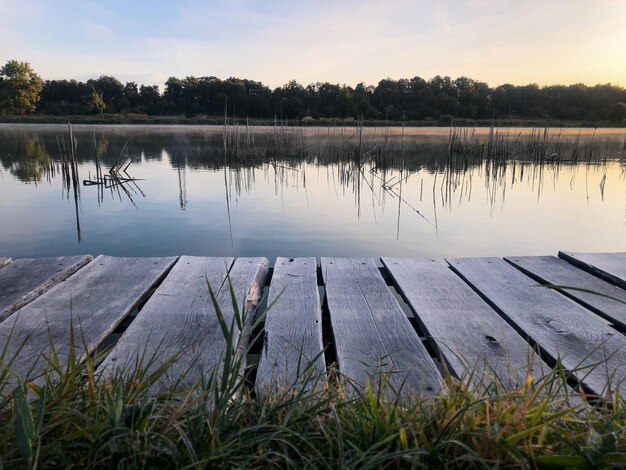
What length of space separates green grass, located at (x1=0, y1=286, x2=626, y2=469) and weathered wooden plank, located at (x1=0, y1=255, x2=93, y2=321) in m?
0.98

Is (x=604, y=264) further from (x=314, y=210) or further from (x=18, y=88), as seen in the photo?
(x=18, y=88)

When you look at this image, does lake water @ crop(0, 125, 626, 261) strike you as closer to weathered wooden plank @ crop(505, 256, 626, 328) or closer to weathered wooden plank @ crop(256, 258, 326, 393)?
weathered wooden plank @ crop(505, 256, 626, 328)

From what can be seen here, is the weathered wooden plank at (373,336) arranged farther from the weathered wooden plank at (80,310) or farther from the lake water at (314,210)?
the lake water at (314,210)

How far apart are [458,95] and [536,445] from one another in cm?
2922

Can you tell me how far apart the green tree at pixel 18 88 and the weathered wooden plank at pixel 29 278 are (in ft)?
150

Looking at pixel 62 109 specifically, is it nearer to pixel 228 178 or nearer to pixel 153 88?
pixel 153 88

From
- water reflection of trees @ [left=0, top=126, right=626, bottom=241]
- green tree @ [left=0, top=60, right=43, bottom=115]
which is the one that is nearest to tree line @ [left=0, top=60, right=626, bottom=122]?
green tree @ [left=0, top=60, right=43, bottom=115]

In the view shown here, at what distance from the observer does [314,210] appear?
5367mm

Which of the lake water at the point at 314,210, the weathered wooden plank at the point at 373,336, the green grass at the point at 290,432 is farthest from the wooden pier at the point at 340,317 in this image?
the lake water at the point at 314,210

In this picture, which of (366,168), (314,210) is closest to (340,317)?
(314,210)

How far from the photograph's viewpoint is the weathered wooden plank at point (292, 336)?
3.97 feet

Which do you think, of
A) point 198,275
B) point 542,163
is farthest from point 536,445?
point 542,163

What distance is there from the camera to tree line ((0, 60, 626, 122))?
78.5 ft

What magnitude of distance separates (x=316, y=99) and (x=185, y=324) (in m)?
31.9
